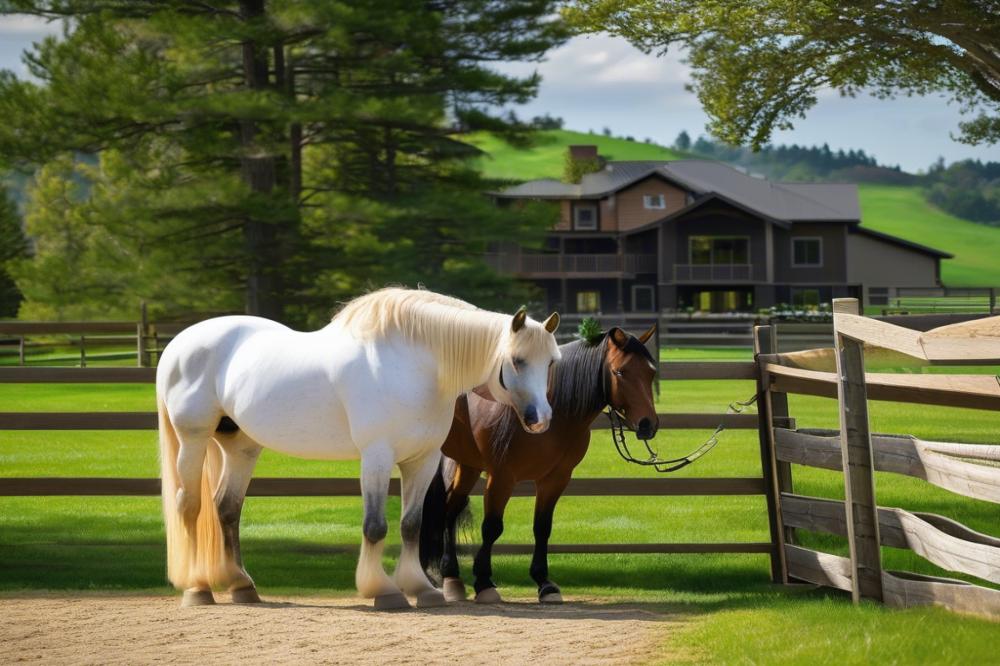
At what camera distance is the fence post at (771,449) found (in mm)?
7055

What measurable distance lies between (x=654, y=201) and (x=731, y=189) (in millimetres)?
4458

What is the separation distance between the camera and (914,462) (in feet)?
17.7

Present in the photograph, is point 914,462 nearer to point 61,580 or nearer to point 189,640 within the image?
point 189,640

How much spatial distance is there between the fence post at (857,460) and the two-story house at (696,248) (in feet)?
146

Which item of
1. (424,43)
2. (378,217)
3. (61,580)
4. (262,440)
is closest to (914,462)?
(262,440)

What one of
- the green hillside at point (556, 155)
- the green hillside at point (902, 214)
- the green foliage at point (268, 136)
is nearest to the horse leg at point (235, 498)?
the green foliage at point (268, 136)

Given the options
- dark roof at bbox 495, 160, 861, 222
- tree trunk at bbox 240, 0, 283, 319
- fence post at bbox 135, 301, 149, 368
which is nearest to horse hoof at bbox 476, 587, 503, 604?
fence post at bbox 135, 301, 149, 368

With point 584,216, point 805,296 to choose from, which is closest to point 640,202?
point 584,216

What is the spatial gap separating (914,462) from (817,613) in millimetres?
826

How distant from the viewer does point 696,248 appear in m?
53.1

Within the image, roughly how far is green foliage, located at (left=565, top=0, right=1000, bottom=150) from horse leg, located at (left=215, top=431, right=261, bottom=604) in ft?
33.3

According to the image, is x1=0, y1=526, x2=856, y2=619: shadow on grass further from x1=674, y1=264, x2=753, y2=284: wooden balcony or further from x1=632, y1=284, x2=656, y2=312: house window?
x1=632, y1=284, x2=656, y2=312: house window

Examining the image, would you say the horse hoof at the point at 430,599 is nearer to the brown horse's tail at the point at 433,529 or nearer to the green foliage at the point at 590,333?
the brown horse's tail at the point at 433,529

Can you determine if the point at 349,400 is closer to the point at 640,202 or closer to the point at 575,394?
the point at 575,394
